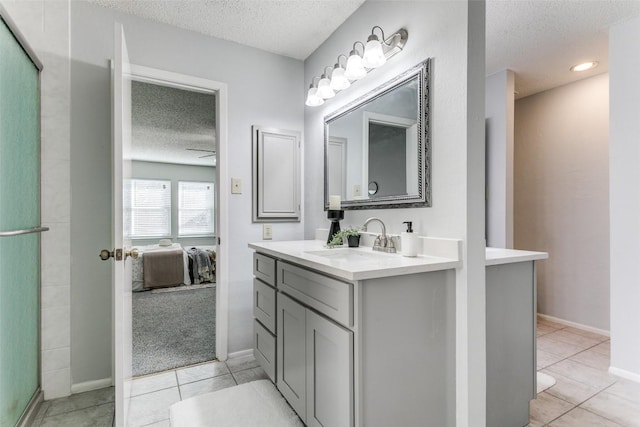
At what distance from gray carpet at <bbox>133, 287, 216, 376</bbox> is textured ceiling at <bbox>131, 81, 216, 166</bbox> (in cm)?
226

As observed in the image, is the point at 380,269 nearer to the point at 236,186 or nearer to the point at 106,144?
the point at 236,186

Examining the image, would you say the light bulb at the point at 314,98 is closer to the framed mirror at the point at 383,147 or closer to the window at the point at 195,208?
the framed mirror at the point at 383,147

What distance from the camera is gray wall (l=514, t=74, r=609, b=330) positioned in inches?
115

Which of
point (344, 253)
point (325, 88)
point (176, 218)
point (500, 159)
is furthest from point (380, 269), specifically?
point (176, 218)

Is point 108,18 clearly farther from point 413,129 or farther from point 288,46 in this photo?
point 413,129

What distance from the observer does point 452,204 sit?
4.61 ft

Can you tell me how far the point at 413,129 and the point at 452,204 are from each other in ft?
1.51

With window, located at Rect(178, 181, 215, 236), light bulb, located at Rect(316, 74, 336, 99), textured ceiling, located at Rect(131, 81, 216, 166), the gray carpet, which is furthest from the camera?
window, located at Rect(178, 181, 215, 236)

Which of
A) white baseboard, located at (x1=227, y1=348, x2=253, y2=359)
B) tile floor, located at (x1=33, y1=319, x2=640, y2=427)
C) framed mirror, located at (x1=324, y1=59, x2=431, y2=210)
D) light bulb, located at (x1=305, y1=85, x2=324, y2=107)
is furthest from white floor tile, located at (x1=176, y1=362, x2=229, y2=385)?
light bulb, located at (x1=305, y1=85, x2=324, y2=107)

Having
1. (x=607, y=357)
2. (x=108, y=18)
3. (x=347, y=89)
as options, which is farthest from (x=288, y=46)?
(x=607, y=357)

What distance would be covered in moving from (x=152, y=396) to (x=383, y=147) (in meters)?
2.03

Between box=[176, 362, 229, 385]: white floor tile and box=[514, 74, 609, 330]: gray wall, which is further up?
box=[514, 74, 609, 330]: gray wall

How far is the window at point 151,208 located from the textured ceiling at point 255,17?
5.39 m

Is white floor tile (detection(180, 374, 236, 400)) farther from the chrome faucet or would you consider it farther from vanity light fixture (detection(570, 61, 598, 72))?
vanity light fixture (detection(570, 61, 598, 72))
